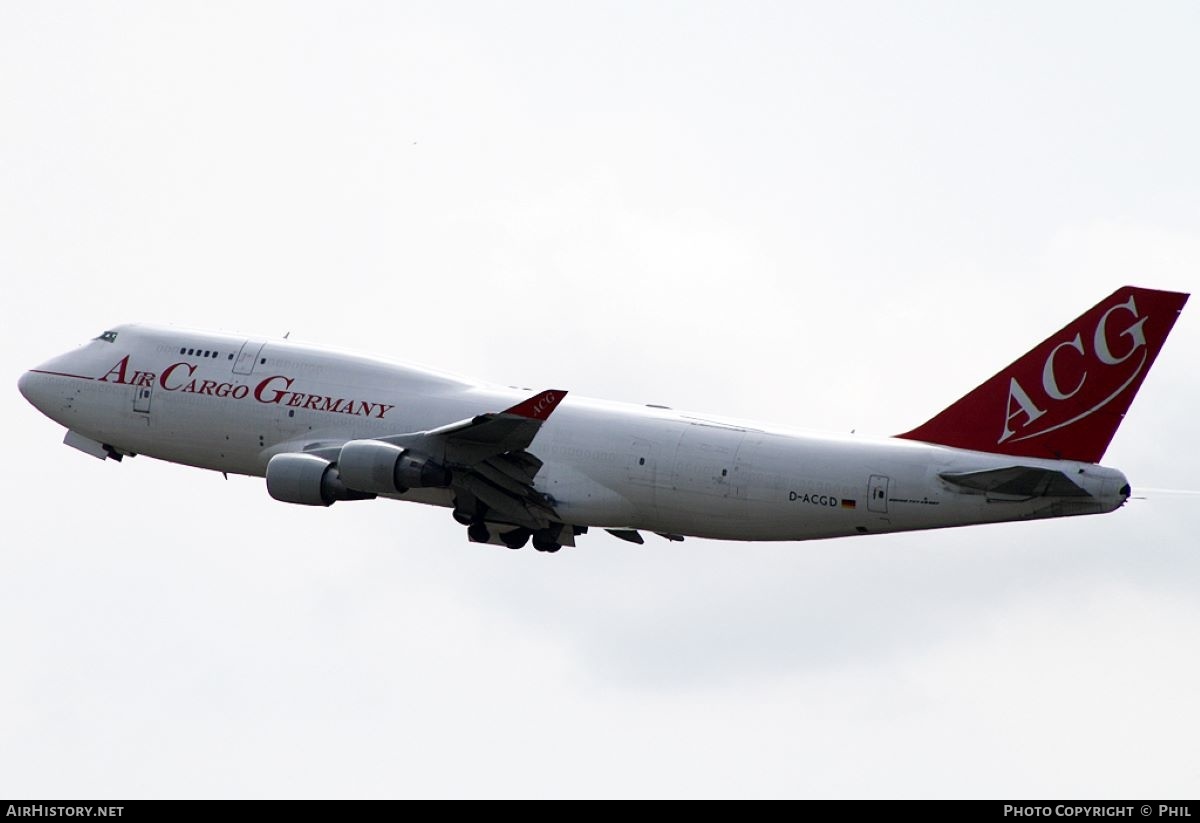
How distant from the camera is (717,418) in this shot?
51094 millimetres

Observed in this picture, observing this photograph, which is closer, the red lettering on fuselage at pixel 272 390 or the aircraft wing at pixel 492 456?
the aircraft wing at pixel 492 456

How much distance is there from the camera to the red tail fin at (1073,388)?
4759cm

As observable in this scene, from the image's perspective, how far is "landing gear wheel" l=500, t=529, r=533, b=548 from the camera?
53.8 metres

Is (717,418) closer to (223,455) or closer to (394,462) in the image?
(394,462)

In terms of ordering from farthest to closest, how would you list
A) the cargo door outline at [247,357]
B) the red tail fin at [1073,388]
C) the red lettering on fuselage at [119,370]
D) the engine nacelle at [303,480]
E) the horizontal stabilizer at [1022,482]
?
the red lettering on fuselage at [119,370], the cargo door outline at [247,357], the engine nacelle at [303,480], the red tail fin at [1073,388], the horizontal stabilizer at [1022,482]

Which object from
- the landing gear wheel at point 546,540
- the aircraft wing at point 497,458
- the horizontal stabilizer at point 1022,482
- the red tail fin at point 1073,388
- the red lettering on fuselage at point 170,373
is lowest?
the horizontal stabilizer at point 1022,482

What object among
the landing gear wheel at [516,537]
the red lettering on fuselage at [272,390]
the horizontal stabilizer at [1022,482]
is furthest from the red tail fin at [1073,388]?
the red lettering on fuselage at [272,390]

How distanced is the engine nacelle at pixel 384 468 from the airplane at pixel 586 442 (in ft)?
0.16

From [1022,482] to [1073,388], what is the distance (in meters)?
2.81

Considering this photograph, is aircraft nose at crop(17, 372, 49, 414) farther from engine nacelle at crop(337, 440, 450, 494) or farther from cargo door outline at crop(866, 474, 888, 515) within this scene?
cargo door outline at crop(866, 474, 888, 515)

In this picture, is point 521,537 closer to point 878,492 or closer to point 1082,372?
point 878,492

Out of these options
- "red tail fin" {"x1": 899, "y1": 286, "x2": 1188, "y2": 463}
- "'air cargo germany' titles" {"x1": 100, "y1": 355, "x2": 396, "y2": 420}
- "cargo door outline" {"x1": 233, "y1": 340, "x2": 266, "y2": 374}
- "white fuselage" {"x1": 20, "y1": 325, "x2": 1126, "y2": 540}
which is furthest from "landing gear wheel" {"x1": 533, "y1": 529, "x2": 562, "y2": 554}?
"red tail fin" {"x1": 899, "y1": 286, "x2": 1188, "y2": 463}

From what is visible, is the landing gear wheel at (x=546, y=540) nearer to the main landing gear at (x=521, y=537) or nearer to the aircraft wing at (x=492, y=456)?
the main landing gear at (x=521, y=537)

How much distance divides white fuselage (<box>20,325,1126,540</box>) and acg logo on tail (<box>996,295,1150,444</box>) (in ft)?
3.30
